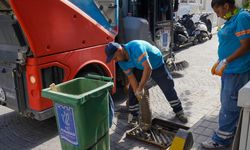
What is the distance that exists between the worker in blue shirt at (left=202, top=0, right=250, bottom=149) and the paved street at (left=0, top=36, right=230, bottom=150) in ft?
1.74

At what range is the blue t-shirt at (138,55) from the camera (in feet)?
12.0

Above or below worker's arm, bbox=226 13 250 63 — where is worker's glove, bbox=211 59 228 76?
below

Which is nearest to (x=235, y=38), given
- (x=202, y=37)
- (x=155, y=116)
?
(x=155, y=116)

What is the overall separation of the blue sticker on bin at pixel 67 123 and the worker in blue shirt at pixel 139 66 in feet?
3.49

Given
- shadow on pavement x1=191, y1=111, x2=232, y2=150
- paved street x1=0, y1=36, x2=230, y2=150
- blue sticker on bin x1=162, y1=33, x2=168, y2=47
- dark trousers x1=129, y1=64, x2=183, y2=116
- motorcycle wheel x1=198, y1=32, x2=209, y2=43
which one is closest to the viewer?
shadow on pavement x1=191, y1=111, x2=232, y2=150

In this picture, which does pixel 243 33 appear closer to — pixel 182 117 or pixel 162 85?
pixel 162 85

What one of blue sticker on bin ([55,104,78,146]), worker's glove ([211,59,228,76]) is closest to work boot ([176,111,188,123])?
worker's glove ([211,59,228,76])

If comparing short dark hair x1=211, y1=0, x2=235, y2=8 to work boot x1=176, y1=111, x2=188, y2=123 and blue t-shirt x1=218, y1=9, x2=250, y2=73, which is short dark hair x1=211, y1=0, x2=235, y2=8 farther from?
work boot x1=176, y1=111, x2=188, y2=123

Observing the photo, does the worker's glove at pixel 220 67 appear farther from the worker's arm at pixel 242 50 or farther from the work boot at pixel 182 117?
the work boot at pixel 182 117

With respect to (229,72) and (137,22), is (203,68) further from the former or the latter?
(229,72)

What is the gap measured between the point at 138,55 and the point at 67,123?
4.52 ft

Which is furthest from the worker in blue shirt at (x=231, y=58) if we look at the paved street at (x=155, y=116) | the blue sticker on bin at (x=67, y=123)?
the blue sticker on bin at (x=67, y=123)

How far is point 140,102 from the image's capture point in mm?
4082

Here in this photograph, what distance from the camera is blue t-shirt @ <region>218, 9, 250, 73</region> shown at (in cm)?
→ 273
